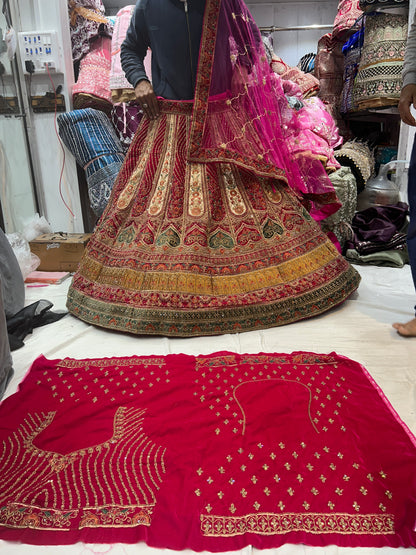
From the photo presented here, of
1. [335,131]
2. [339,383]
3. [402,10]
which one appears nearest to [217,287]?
[339,383]

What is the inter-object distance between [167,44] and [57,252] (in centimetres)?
147

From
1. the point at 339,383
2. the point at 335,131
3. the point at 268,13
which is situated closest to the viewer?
the point at 339,383

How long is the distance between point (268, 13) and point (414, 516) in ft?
13.8

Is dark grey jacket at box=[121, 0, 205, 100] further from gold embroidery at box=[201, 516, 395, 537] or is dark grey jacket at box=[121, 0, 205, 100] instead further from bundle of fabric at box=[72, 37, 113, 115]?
gold embroidery at box=[201, 516, 395, 537]

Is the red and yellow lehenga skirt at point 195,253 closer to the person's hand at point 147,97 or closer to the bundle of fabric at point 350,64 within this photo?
the person's hand at point 147,97

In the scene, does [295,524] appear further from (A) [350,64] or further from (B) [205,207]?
(A) [350,64]

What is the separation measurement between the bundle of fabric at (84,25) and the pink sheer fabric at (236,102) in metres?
1.68

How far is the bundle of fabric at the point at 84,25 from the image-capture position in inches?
125

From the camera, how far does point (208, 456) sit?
109 cm

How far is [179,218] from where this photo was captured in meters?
1.97

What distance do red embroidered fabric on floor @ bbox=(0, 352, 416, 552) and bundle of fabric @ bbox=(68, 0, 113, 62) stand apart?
2.68 m

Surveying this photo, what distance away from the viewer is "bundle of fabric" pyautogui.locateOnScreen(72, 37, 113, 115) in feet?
10.2

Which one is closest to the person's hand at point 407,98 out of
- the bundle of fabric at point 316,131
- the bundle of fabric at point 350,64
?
the bundle of fabric at point 316,131

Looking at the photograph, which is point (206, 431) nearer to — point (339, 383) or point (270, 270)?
point (339, 383)
